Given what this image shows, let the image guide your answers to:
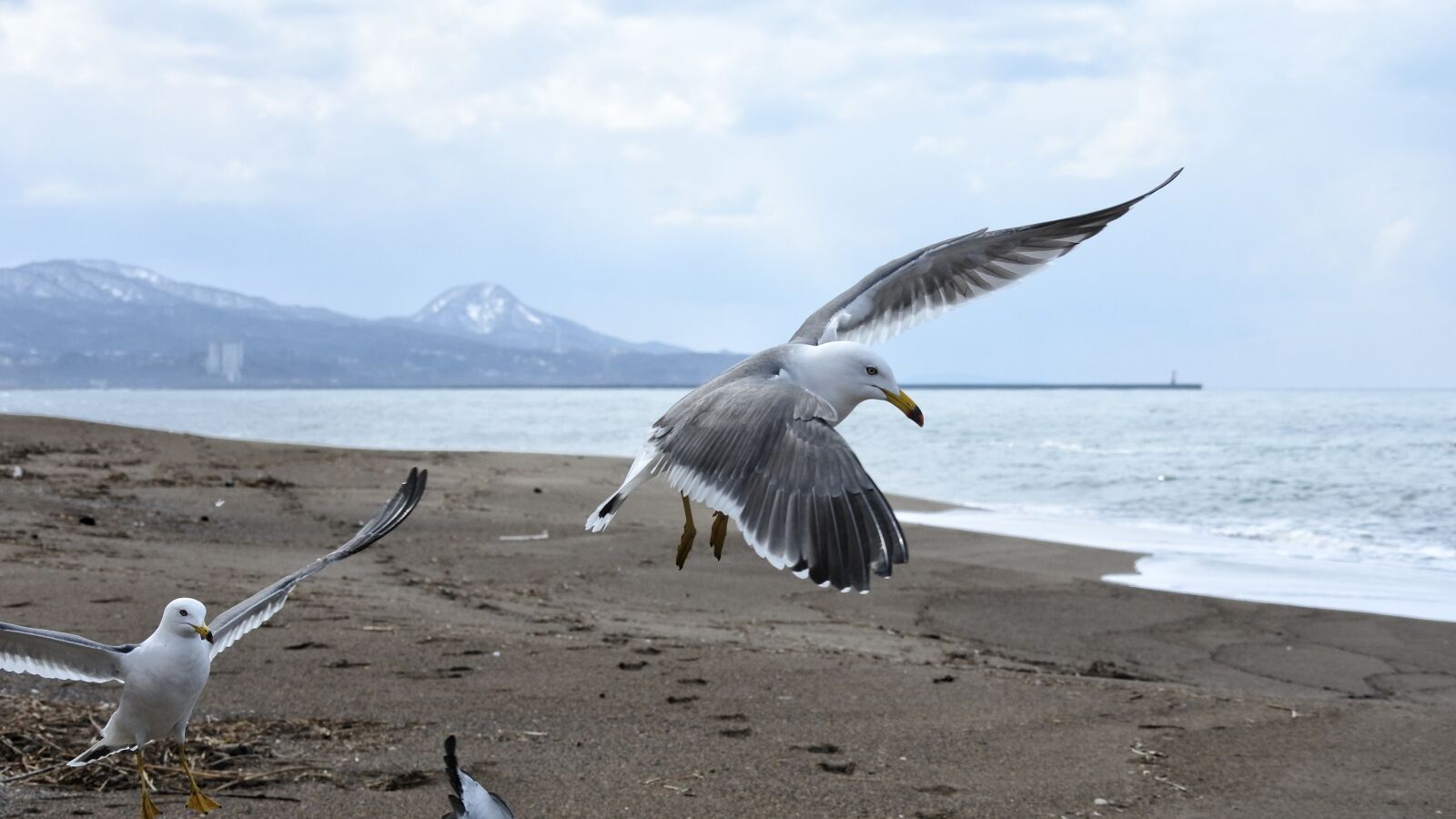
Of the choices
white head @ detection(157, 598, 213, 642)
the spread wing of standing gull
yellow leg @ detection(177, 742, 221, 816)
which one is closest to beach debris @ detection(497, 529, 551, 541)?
the spread wing of standing gull

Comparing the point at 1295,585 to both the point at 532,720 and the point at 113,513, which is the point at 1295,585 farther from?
the point at 113,513

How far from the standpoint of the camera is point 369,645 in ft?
21.1

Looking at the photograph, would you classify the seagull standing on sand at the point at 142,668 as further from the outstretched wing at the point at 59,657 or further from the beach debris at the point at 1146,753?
the beach debris at the point at 1146,753

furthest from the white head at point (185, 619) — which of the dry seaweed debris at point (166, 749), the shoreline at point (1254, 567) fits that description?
the shoreline at point (1254, 567)

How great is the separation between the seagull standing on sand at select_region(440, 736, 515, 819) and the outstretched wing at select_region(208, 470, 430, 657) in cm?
Result: 125

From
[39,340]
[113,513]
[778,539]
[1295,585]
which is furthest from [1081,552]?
[39,340]

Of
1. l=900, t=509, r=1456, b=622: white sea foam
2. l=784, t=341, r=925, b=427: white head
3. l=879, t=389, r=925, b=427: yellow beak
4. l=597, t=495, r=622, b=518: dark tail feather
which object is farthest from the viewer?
l=900, t=509, r=1456, b=622: white sea foam

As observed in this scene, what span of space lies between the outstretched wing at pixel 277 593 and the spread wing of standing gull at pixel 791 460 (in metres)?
1.04

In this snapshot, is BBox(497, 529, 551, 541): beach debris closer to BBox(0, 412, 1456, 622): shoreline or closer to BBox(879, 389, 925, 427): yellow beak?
BBox(0, 412, 1456, 622): shoreline

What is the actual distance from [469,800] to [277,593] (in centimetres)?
157

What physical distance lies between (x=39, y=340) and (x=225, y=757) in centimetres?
20058

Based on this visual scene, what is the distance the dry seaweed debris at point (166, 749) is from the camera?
4355mm

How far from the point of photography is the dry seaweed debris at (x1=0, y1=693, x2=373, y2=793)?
4.36 m

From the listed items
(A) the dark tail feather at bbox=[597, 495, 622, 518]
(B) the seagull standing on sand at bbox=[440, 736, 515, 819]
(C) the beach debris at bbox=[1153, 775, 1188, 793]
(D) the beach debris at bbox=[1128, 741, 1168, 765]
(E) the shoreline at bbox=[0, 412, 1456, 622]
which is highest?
(A) the dark tail feather at bbox=[597, 495, 622, 518]
